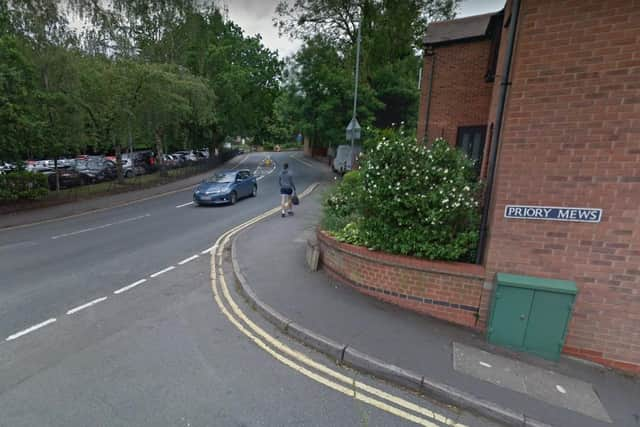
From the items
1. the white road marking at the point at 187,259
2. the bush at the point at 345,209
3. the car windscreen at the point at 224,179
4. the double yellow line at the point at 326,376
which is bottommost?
the white road marking at the point at 187,259

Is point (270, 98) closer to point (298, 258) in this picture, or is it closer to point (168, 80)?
point (168, 80)

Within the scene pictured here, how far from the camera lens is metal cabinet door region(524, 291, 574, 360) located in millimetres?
3582

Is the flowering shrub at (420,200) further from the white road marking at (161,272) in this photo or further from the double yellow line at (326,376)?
the white road marking at (161,272)

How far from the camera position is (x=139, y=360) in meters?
3.47

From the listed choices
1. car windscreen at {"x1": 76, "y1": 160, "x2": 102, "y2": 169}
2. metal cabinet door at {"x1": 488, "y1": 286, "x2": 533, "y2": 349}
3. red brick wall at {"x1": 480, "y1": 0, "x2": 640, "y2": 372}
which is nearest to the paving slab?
metal cabinet door at {"x1": 488, "y1": 286, "x2": 533, "y2": 349}

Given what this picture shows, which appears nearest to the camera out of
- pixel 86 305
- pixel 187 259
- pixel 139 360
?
pixel 139 360

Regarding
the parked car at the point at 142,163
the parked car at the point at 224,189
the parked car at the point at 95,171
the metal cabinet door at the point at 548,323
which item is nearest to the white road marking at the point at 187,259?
the metal cabinet door at the point at 548,323

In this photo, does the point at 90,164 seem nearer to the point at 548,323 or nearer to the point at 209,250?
the point at 209,250

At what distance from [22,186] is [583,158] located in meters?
18.3

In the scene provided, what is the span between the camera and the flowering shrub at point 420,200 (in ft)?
13.9

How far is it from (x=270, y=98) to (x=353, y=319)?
39.3 m

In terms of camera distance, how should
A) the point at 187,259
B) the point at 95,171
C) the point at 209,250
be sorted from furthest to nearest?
1. the point at 95,171
2. the point at 209,250
3. the point at 187,259

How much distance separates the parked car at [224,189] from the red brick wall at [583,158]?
12.2m

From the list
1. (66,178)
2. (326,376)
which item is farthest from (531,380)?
(66,178)
